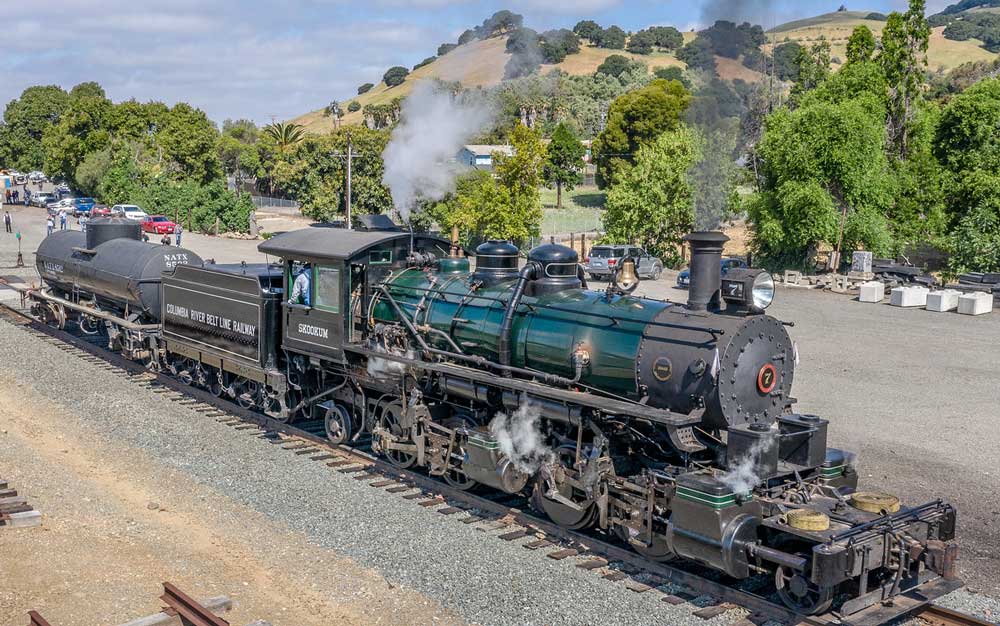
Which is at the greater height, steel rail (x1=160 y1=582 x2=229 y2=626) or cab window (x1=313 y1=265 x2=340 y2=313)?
cab window (x1=313 y1=265 x2=340 y2=313)

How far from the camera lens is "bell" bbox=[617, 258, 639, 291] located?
11031 millimetres

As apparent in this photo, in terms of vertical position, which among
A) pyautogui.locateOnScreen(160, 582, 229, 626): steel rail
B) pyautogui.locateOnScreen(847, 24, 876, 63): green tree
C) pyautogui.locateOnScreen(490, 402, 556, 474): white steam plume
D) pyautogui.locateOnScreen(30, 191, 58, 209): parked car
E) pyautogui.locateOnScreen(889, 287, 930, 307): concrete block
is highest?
pyautogui.locateOnScreen(847, 24, 876, 63): green tree

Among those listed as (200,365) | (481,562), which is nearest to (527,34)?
(200,365)

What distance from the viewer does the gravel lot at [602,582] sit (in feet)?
30.7

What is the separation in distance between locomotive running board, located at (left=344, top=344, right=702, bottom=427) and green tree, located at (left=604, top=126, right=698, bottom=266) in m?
31.0

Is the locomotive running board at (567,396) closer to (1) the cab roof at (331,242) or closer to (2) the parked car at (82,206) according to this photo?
(1) the cab roof at (331,242)

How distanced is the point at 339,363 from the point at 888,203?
34333mm

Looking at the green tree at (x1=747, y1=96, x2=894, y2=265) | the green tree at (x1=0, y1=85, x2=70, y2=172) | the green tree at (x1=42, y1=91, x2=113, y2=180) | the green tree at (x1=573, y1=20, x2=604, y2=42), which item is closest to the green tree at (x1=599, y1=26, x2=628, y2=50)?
the green tree at (x1=573, y1=20, x2=604, y2=42)

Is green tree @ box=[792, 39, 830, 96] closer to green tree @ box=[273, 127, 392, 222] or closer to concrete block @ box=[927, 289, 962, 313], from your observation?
green tree @ box=[273, 127, 392, 222]

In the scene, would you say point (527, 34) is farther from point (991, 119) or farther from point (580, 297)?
point (991, 119)

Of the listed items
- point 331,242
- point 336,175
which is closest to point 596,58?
point 336,175

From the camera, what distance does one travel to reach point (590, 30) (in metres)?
82.9

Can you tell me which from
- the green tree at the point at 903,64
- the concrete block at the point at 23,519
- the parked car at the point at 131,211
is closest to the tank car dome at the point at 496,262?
the concrete block at the point at 23,519

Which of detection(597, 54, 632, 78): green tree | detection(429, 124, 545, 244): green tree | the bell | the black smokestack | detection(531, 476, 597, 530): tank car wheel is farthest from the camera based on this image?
detection(597, 54, 632, 78): green tree
